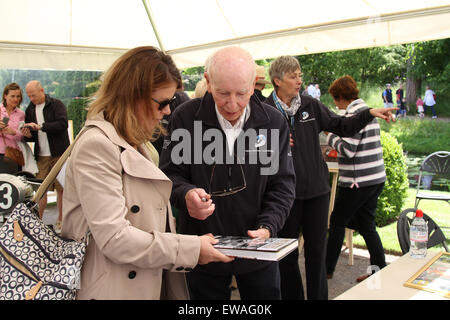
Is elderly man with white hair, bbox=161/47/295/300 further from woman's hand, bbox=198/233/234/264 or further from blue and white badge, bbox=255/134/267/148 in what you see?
woman's hand, bbox=198/233/234/264

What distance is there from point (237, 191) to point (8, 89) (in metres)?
5.15

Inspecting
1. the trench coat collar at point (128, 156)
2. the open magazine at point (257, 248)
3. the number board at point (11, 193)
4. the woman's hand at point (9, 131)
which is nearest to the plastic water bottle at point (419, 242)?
the open magazine at point (257, 248)

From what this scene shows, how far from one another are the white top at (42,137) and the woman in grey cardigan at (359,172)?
3.92 m

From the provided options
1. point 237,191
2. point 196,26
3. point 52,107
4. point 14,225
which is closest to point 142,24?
point 196,26

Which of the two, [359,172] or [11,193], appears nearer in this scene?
[11,193]

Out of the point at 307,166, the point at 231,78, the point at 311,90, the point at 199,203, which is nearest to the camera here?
the point at 199,203

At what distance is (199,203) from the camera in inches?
67.4

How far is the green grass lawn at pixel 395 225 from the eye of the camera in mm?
5355

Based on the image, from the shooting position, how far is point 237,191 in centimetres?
198

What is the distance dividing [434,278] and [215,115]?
126 cm

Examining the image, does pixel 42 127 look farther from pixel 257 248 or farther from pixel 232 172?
pixel 257 248

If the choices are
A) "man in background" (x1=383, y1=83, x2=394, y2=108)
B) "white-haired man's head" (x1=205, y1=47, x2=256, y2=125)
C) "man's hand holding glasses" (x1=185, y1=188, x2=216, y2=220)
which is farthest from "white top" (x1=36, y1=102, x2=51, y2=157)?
"man in background" (x1=383, y1=83, x2=394, y2=108)

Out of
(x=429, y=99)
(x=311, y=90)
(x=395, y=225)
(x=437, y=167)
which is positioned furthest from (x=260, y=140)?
(x=429, y=99)

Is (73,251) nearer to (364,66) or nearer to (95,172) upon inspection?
(95,172)
